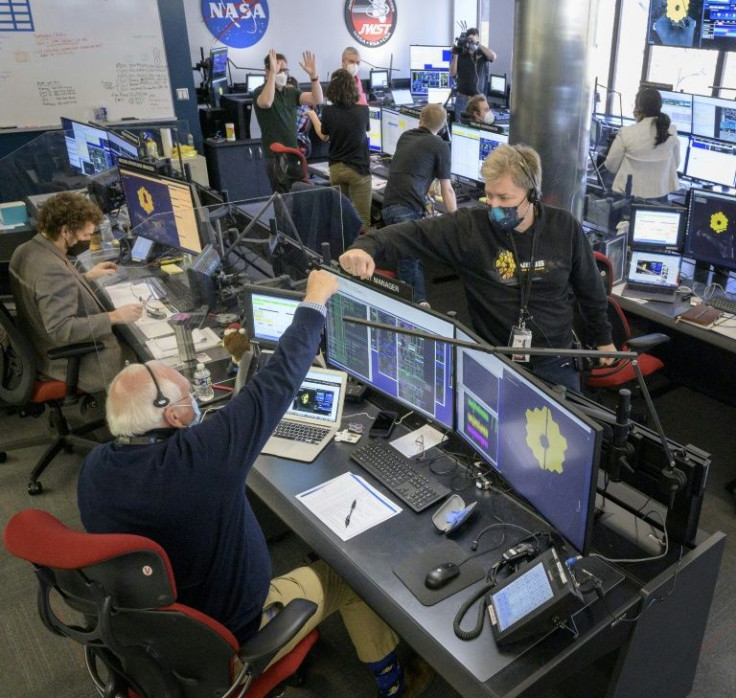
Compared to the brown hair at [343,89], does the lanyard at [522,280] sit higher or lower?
lower

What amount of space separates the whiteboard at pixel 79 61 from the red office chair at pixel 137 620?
6064 millimetres

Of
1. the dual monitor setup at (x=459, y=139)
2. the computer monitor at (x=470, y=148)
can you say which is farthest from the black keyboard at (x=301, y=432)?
the computer monitor at (x=470, y=148)

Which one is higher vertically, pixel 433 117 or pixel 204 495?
pixel 433 117

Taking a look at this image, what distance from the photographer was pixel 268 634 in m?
1.77

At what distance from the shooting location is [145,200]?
13.6 feet

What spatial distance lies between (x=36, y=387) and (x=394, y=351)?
6.32 feet

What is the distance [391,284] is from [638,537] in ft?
3.48

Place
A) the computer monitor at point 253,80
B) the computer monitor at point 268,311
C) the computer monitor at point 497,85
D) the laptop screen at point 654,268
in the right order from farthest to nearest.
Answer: the computer monitor at point 497,85 → the computer monitor at point 253,80 → the laptop screen at point 654,268 → the computer monitor at point 268,311

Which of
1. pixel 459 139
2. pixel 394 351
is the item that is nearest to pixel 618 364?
pixel 394 351

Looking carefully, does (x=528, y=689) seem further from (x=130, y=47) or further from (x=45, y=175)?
(x=130, y=47)

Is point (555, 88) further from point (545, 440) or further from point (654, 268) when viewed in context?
point (545, 440)

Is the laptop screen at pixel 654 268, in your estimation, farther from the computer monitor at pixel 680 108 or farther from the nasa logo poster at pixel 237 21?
the nasa logo poster at pixel 237 21

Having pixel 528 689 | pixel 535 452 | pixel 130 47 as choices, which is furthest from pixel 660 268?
pixel 130 47

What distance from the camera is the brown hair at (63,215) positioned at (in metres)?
3.37
